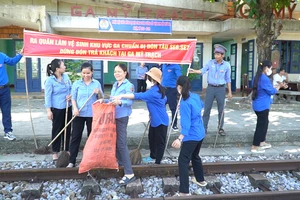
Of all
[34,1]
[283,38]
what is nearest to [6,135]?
[34,1]

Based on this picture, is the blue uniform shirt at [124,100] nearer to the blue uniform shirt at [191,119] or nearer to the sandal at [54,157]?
the blue uniform shirt at [191,119]

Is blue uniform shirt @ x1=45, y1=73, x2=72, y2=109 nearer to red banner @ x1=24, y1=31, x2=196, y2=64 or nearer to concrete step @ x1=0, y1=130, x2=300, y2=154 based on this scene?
red banner @ x1=24, y1=31, x2=196, y2=64

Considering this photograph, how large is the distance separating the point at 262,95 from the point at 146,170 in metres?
2.78

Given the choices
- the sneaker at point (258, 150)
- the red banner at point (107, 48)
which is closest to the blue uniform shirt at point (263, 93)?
the sneaker at point (258, 150)

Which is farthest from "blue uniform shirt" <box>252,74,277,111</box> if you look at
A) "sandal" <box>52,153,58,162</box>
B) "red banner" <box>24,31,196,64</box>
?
"sandal" <box>52,153,58,162</box>

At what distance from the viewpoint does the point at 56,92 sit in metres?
4.67

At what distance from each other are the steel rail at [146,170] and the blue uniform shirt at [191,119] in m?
1.09

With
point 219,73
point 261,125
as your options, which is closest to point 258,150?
point 261,125

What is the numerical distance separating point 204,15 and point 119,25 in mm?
4954

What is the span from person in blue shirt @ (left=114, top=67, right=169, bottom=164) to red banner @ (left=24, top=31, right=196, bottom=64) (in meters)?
0.92

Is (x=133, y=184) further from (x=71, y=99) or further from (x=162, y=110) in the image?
(x=71, y=99)

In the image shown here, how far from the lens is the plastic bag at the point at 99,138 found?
3.97m

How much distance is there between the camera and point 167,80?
5996 mm

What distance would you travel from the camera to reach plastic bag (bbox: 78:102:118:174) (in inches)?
156
